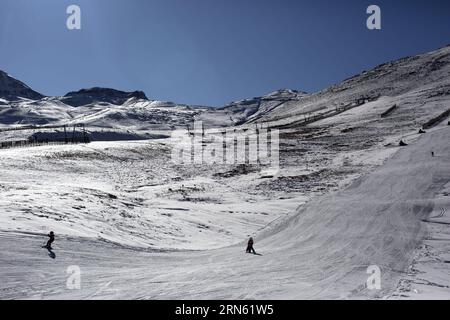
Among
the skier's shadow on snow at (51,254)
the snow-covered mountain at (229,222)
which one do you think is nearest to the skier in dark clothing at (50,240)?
the skier's shadow on snow at (51,254)

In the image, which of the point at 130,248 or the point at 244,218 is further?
the point at 244,218

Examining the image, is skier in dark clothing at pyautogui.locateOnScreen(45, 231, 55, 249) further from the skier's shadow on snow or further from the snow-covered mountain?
the snow-covered mountain

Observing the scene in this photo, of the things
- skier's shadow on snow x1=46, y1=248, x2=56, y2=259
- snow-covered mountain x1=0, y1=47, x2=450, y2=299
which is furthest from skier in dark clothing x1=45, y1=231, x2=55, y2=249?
snow-covered mountain x1=0, y1=47, x2=450, y2=299

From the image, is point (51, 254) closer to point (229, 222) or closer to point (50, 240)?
point (50, 240)

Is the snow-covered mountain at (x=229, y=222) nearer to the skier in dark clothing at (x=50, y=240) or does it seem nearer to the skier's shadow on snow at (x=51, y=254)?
the skier's shadow on snow at (x=51, y=254)

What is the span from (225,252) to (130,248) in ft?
18.6

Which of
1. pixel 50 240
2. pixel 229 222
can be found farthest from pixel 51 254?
pixel 229 222

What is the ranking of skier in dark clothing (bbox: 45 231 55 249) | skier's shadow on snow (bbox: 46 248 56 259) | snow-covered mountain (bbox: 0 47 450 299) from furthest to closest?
skier in dark clothing (bbox: 45 231 55 249) → skier's shadow on snow (bbox: 46 248 56 259) → snow-covered mountain (bbox: 0 47 450 299)

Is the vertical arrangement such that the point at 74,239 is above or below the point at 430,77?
below

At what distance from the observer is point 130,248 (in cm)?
2420

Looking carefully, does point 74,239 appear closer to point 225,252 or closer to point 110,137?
point 225,252

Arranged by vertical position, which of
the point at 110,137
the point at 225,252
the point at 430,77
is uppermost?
the point at 430,77
